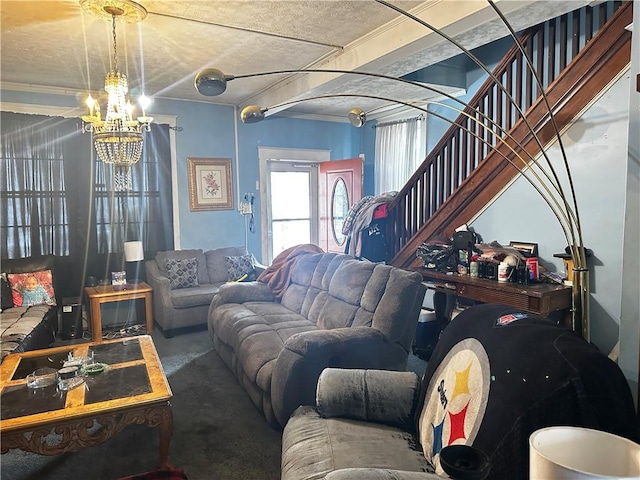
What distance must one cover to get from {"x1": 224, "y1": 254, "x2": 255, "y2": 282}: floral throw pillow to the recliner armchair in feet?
10.5

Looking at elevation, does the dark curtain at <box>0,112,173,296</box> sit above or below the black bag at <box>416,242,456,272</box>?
above

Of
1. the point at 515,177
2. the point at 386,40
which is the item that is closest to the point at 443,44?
the point at 386,40

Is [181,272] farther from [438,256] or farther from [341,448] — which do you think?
[341,448]

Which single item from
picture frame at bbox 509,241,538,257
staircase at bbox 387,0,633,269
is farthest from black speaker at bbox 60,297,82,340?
picture frame at bbox 509,241,538,257

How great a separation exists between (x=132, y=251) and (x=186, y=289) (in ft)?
2.29

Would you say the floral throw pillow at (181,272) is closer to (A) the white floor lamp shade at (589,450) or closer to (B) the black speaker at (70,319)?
(B) the black speaker at (70,319)

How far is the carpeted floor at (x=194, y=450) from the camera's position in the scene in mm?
2248

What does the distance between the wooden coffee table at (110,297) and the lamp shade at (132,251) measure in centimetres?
28

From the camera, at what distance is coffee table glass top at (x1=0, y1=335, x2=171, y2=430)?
204 cm

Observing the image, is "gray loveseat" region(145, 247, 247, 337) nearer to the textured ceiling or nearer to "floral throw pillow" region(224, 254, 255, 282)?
"floral throw pillow" region(224, 254, 255, 282)

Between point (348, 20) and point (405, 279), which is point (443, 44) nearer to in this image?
point (348, 20)

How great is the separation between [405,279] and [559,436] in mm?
1659

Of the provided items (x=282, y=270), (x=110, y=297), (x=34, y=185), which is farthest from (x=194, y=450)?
(x=34, y=185)

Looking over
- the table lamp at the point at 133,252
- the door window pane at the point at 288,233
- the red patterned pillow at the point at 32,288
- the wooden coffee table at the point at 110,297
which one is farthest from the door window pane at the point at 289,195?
the red patterned pillow at the point at 32,288
